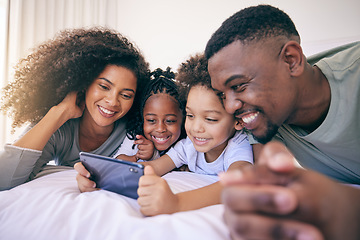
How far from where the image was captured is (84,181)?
0.86m

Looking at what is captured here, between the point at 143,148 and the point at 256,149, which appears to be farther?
the point at 143,148

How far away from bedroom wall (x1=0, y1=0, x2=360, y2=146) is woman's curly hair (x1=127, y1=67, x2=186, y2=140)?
1549 millimetres

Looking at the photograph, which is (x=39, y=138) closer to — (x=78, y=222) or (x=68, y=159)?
(x=68, y=159)

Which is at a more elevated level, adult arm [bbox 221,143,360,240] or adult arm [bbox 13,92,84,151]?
adult arm [bbox 221,143,360,240]

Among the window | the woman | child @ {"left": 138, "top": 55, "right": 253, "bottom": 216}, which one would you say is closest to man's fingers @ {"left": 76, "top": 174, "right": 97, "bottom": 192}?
child @ {"left": 138, "top": 55, "right": 253, "bottom": 216}

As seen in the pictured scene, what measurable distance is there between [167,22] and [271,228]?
3291 millimetres

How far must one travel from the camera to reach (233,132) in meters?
1.21

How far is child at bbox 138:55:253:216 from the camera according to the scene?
3.23ft

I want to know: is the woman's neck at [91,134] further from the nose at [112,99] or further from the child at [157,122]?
the nose at [112,99]

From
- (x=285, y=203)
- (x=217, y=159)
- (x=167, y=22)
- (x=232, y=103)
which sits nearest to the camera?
(x=285, y=203)

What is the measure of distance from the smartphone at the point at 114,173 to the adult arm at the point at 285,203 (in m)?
0.41

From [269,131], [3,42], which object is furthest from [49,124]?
[3,42]

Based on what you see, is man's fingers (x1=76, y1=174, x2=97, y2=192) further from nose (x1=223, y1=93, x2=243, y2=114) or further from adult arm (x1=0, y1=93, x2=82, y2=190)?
nose (x1=223, y1=93, x2=243, y2=114)

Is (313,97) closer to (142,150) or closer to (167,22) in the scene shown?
(142,150)
